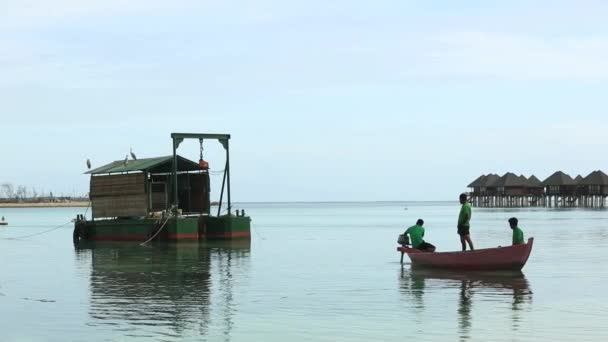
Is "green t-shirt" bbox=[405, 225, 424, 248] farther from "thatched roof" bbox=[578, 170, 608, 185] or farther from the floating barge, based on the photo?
"thatched roof" bbox=[578, 170, 608, 185]

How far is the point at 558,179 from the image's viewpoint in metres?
135

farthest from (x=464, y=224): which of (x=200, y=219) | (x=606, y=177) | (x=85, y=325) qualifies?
(x=606, y=177)

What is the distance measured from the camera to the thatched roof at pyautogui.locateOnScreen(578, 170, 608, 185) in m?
128

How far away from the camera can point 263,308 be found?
19.9 metres

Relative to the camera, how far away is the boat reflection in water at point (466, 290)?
19.0m

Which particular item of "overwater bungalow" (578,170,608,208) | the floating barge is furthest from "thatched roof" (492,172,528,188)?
the floating barge

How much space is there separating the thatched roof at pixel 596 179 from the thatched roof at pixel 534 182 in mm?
7584

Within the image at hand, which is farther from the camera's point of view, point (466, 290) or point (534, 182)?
point (534, 182)

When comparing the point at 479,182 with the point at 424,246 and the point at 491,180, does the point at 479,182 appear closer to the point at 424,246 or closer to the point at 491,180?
the point at 491,180

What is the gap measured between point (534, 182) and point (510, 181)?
4.74 metres

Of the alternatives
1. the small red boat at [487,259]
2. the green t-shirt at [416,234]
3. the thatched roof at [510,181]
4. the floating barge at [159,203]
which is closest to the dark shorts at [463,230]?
the small red boat at [487,259]

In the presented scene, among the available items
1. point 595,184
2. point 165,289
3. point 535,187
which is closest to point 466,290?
point 165,289

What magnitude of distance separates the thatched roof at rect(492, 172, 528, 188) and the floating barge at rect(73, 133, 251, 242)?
9596 cm

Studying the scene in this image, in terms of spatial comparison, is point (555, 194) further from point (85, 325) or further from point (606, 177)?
point (85, 325)
